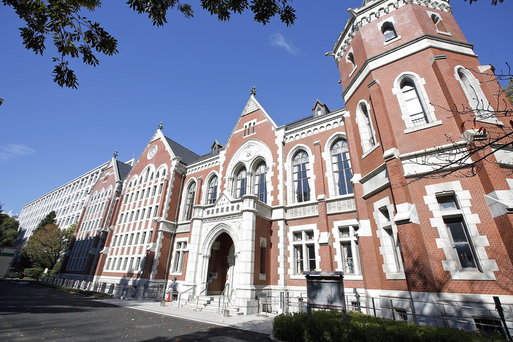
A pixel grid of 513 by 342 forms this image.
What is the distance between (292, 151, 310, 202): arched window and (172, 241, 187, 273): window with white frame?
12.1 meters

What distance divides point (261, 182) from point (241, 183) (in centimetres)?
217

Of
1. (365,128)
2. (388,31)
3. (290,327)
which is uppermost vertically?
(388,31)

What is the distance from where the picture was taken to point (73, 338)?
7.82 meters

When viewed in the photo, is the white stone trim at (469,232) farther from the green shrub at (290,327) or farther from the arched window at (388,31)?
the arched window at (388,31)

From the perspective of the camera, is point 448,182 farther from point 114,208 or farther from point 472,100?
point 114,208

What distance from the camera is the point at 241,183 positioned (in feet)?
Answer: 68.6

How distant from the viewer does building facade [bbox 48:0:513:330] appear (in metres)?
8.22

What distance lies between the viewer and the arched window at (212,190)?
76.6ft

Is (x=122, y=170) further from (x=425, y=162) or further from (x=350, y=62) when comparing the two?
(x=425, y=162)

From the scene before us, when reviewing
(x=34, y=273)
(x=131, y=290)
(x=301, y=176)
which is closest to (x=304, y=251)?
(x=301, y=176)

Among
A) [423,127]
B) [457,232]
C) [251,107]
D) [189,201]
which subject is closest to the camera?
[457,232]

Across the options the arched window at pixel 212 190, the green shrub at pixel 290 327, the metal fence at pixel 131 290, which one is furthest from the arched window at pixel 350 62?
the metal fence at pixel 131 290

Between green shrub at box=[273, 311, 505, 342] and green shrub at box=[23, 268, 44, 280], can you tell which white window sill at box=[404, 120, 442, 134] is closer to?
green shrub at box=[273, 311, 505, 342]

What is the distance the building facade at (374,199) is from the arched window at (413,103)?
0.06 metres
